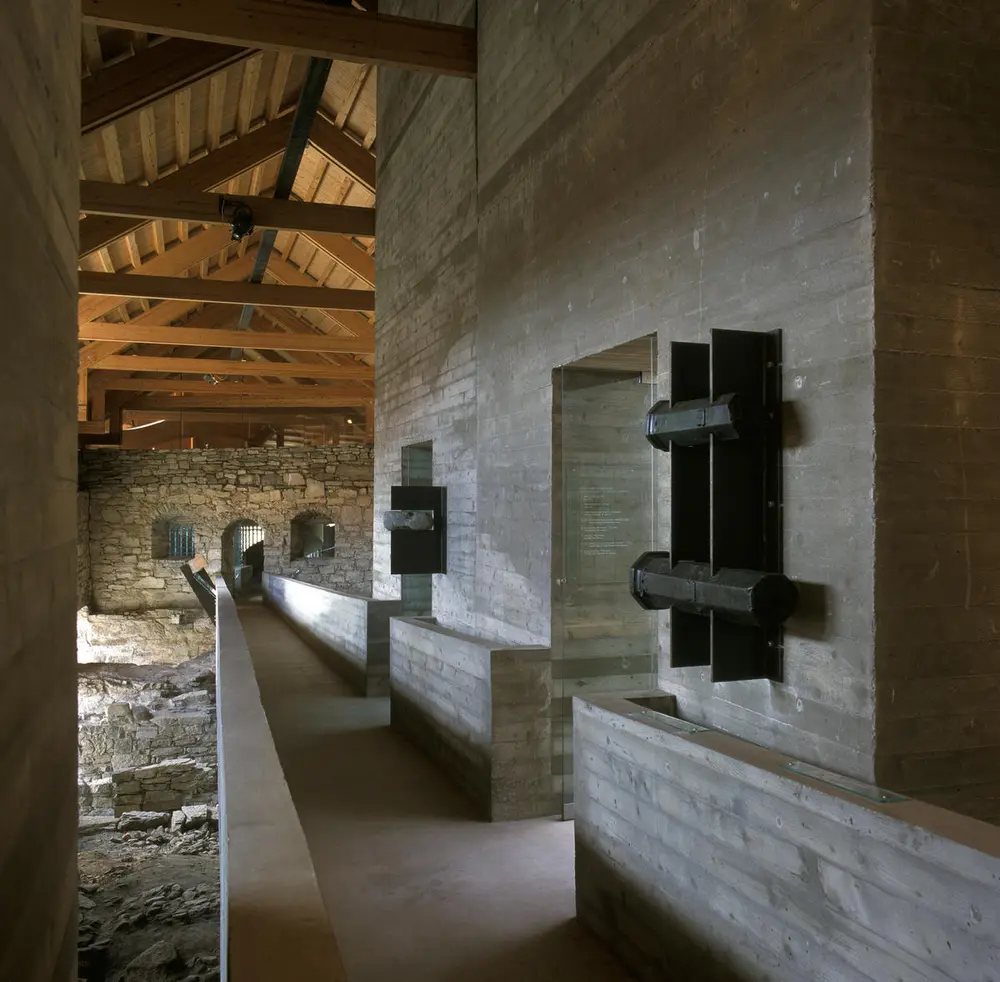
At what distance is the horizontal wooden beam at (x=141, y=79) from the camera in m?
7.22

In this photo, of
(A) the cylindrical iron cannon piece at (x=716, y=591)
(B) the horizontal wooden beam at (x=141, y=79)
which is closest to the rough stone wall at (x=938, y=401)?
(A) the cylindrical iron cannon piece at (x=716, y=591)

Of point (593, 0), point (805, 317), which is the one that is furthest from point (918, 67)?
point (593, 0)

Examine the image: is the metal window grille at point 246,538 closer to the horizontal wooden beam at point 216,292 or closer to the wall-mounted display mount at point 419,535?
the horizontal wooden beam at point 216,292

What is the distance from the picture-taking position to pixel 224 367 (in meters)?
15.0

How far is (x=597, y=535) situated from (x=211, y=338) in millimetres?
9081

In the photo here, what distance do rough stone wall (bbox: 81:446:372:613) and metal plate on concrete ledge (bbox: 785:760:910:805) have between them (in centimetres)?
1368

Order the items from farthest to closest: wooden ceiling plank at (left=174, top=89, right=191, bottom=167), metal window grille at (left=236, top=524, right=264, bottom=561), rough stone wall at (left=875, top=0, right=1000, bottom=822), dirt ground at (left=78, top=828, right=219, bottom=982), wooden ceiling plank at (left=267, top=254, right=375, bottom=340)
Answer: metal window grille at (left=236, top=524, right=264, bottom=561) < wooden ceiling plank at (left=267, top=254, right=375, bottom=340) < wooden ceiling plank at (left=174, top=89, right=191, bottom=167) < dirt ground at (left=78, top=828, right=219, bottom=982) < rough stone wall at (left=875, top=0, right=1000, bottom=822)

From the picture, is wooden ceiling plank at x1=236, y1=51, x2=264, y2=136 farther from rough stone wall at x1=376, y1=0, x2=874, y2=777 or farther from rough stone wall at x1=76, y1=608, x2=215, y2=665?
rough stone wall at x1=76, y1=608, x2=215, y2=665

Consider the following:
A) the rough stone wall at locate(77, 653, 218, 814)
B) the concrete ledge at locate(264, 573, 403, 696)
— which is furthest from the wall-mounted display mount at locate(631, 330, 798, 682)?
the rough stone wall at locate(77, 653, 218, 814)

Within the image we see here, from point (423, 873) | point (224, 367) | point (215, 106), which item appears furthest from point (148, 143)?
point (423, 873)

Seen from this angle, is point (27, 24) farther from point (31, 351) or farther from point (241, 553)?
point (241, 553)

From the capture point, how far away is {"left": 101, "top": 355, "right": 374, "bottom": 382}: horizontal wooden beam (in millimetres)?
14141

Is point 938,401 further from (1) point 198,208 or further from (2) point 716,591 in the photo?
(1) point 198,208

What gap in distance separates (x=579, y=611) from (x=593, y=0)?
11.5 feet
